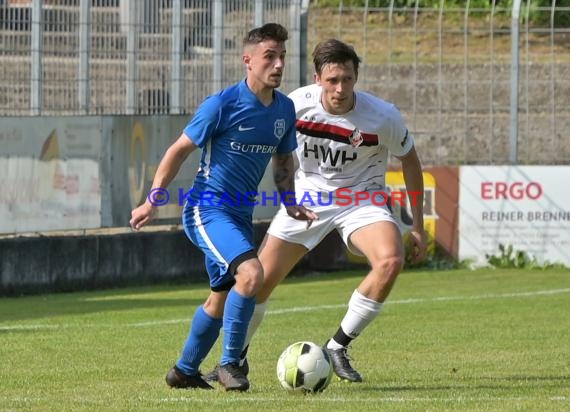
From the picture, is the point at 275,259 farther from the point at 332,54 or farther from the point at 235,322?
the point at 332,54

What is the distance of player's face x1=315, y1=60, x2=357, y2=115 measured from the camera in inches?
363

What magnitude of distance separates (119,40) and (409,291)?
185 inches

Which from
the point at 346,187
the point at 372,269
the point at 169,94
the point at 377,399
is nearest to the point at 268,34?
the point at 346,187

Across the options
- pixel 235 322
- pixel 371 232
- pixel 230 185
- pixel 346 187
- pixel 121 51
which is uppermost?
pixel 121 51

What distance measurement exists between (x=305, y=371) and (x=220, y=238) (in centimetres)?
91

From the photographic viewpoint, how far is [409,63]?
20188 mm

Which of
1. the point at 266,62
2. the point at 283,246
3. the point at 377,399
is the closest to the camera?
the point at 377,399

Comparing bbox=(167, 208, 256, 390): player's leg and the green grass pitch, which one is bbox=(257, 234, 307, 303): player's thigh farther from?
bbox=(167, 208, 256, 390): player's leg

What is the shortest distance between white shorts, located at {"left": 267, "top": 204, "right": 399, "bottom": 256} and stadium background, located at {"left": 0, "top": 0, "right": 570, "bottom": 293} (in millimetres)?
7166

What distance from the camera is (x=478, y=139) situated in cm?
2017

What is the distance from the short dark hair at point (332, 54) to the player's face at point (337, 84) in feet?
0.09

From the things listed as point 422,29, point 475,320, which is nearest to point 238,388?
point 475,320

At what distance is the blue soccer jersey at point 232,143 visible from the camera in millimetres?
8344

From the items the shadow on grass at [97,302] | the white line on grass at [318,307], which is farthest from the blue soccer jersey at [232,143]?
the shadow on grass at [97,302]
